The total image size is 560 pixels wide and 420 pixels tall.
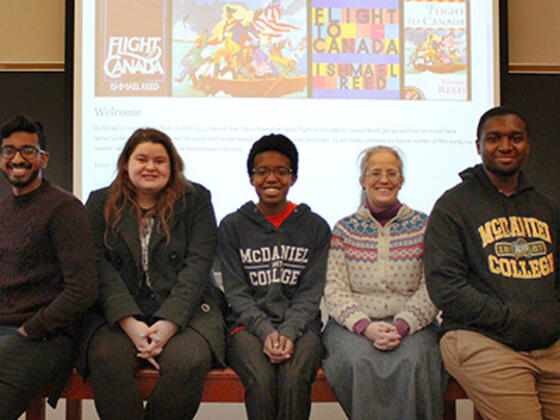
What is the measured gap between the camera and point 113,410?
1.61 metres

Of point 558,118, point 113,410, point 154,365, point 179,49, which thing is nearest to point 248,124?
point 179,49

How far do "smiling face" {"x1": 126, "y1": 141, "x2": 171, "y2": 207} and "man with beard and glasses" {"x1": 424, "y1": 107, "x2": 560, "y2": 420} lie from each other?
1.00 metres

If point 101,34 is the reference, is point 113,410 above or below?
below

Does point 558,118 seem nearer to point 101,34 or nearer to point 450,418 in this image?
point 450,418

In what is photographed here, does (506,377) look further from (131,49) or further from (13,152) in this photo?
(131,49)

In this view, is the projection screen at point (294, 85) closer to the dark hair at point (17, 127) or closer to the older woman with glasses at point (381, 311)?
the older woman with glasses at point (381, 311)

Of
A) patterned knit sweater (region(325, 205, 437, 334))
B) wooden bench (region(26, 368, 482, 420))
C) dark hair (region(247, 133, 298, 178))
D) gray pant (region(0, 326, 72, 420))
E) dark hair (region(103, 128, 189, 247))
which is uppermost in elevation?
dark hair (region(247, 133, 298, 178))

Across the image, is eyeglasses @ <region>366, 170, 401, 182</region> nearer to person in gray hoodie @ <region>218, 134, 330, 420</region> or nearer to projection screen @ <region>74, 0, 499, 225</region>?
person in gray hoodie @ <region>218, 134, 330, 420</region>

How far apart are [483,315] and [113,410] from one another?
3.96 feet

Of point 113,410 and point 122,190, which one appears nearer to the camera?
point 113,410

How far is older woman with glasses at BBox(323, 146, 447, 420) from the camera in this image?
5.43 ft

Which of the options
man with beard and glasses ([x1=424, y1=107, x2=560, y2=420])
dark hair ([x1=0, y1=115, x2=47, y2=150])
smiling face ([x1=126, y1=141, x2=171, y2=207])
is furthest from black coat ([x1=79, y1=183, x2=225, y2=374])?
man with beard and glasses ([x1=424, y1=107, x2=560, y2=420])

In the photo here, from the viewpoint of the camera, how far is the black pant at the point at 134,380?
5.29 feet

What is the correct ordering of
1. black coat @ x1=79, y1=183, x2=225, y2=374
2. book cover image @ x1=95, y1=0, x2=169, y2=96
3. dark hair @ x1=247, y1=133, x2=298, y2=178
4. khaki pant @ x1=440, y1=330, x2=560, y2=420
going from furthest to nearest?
book cover image @ x1=95, y1=0, x2=169, y2=96, dark hair @ x1=247, y1=133, x2=298, y2=178, black coat @ x1=79, y1=183, x2=225, y2=374, khaki pant @ x1=440, y1=330, x2=560, y2=420
